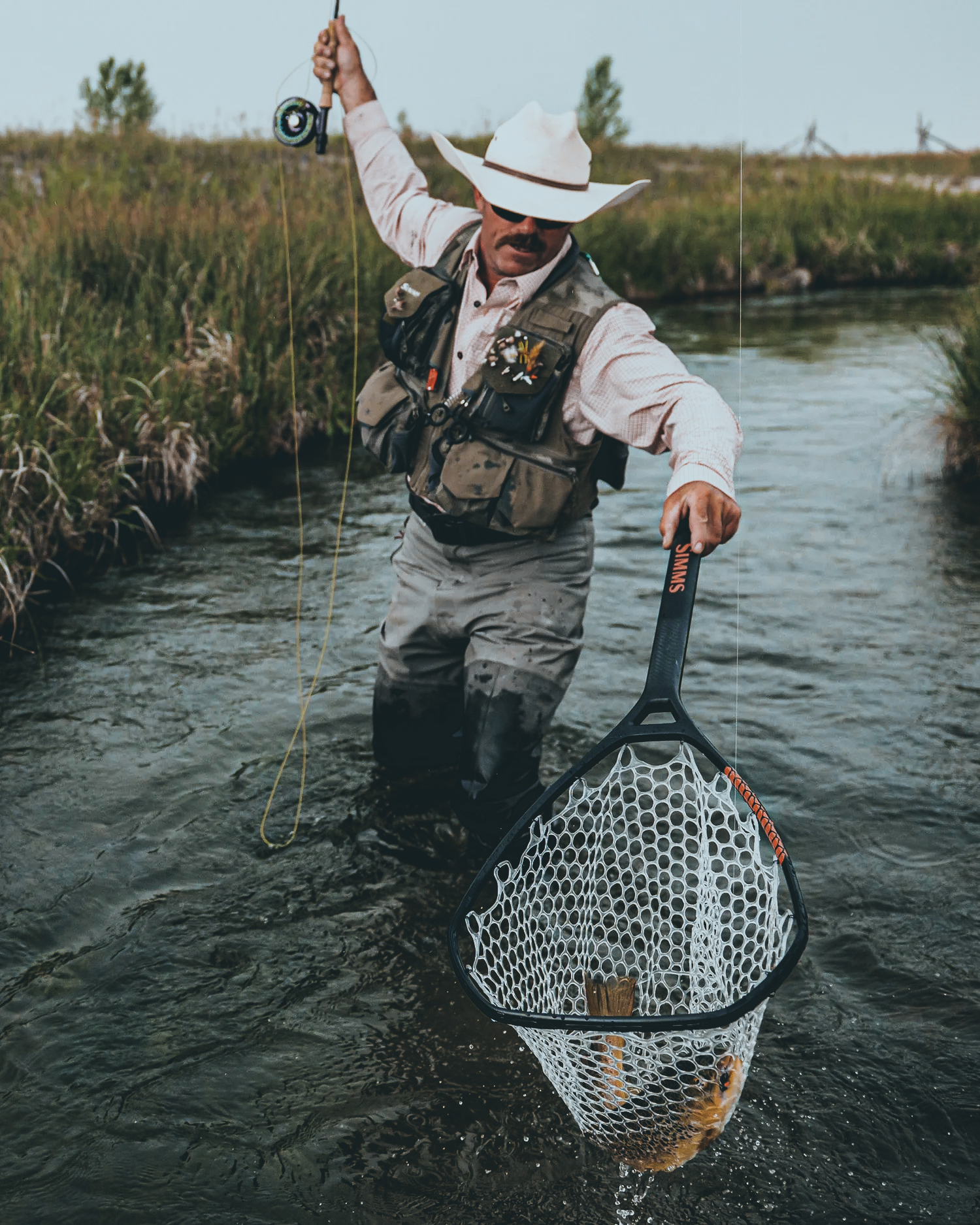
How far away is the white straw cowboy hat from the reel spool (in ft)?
3.25

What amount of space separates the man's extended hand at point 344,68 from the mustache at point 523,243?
1134mm

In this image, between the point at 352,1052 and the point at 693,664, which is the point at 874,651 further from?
the point at 352,1052

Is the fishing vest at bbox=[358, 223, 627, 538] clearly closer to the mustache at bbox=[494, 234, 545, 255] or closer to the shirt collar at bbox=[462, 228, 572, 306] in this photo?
the shirt collar at bbox=[462, 228, 572, 306]

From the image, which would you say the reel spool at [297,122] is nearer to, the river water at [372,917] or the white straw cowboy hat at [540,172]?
the white straw cowboy hat at [540,172]

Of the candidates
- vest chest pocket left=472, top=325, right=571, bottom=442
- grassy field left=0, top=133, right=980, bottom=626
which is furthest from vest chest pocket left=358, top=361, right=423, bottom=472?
grassy field left=0, top=133, right=980, bottom=626

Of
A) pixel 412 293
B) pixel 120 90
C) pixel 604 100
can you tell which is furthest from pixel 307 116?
pixel 604 100

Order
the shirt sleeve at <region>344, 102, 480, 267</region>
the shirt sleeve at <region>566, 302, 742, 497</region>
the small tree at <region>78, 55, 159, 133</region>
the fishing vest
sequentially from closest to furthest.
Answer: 1. the shirt sleeve at <region>566, 302, 742, 497</region>
2. the fishing vest
3. the shirt sleeve at <region>344, 102, 480, 267</region>
4. the small tree at <region>78, 55, 159, 133</region>

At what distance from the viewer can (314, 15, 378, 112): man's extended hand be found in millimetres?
4082

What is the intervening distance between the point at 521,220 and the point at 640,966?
6.80 feet

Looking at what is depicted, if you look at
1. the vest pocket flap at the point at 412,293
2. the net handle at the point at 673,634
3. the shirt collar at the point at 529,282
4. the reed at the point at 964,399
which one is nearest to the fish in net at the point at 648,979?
the net handle at the point at 673,634

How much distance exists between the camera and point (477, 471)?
3387mm

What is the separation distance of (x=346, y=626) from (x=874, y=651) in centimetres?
250

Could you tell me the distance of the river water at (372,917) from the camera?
8.84 ft

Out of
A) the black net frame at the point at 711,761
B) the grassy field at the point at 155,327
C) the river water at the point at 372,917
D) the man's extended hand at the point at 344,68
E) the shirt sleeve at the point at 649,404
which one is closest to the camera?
the black net frame at the point at 711,761
